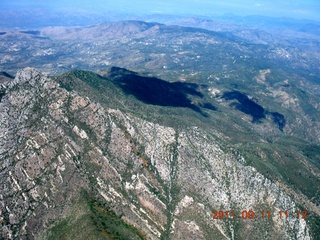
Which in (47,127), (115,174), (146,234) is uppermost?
(47,127)

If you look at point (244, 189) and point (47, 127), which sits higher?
point (47, 127)

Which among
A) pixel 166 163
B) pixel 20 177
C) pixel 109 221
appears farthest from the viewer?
pixel 166 163

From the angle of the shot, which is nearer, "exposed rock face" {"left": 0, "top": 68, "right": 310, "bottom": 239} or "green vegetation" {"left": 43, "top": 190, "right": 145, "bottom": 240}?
"green vegetation" {"left": 43, "top": 190, "right": 145, "bottom": 240}

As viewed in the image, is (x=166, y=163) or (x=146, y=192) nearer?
(x=146, y=192)

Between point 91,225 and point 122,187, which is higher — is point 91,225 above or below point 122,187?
above

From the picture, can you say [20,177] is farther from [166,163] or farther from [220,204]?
[220,204]

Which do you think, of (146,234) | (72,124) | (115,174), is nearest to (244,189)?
(146,234)

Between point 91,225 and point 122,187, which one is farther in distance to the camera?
point 122,187

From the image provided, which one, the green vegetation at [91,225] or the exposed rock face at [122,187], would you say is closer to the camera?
the green vegetation at [91,225]
